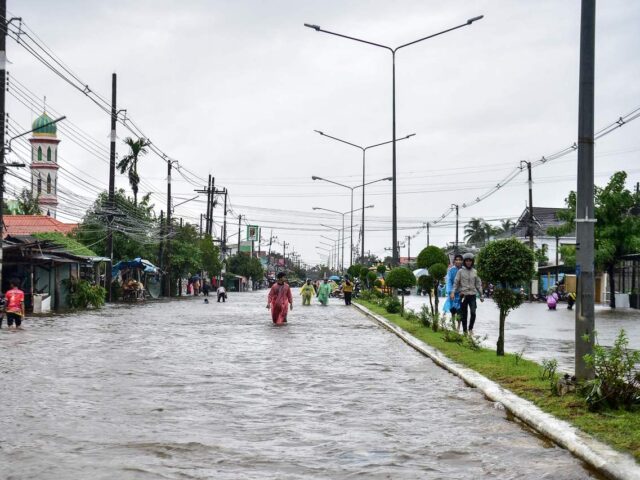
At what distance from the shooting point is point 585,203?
10188mm

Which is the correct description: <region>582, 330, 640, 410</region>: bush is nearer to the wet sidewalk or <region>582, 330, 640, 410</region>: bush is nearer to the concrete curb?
the concrete curb

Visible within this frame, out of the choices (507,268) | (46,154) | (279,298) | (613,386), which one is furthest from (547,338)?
(46,154)

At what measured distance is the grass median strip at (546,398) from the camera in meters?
7.33

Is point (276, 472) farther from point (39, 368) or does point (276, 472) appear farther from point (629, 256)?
point (629, 256)

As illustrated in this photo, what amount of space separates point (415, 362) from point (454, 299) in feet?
15.6

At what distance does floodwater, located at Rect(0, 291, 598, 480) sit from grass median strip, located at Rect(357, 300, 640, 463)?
1.37ft

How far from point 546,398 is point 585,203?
226 centimetres

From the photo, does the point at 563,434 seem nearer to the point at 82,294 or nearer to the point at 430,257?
the point at 430,257

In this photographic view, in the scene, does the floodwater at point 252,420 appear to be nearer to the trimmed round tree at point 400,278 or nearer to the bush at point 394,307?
the bush at point 394,307

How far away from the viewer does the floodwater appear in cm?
664

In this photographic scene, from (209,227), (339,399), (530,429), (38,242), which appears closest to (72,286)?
(38,242)

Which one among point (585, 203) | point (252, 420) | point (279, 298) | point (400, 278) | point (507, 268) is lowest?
point (252, 420)

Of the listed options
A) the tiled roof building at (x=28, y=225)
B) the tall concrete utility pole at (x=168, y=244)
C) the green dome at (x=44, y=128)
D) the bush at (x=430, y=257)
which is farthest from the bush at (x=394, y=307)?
the green dome at (x=44, y=128)

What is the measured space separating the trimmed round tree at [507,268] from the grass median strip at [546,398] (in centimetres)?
94
